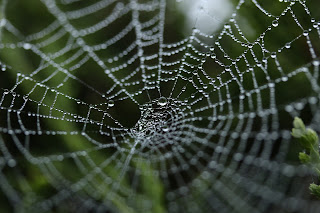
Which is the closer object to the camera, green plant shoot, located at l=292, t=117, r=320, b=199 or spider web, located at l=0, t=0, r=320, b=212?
green plant shoot, located at l=292, t=117, r=320, b=199

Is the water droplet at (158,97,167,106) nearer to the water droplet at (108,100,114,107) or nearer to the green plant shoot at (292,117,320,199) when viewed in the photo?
the water droplet at (108,100,114,107)

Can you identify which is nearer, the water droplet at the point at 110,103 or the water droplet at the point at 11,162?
the water droplet at the point at 110,103

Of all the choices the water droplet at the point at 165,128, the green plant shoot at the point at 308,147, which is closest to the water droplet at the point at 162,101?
the water droplet at the point at 165,128

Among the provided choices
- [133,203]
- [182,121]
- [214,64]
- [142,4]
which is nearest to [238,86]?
[214,64]

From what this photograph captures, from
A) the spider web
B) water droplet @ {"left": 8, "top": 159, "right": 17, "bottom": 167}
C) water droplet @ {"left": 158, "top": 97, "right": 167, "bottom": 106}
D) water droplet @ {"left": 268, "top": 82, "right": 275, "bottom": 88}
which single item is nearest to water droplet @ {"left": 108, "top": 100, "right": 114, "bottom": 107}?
the spider web

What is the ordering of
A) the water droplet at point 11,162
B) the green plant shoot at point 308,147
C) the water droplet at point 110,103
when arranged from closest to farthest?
1. the green plant shoot at point 308,147
2. the water droplet at point 110,103
3. the water droplet at point 11,162

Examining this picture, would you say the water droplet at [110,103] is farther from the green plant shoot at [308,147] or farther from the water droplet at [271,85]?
the green plant shoot at [308,147]

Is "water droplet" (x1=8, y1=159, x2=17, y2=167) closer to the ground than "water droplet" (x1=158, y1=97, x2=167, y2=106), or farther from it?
closer to the ground

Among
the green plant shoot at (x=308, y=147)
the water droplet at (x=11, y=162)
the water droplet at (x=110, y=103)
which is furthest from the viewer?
the water droplet at (x=11, y=162)

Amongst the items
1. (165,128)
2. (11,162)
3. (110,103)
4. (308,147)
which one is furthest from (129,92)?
(308,147)
